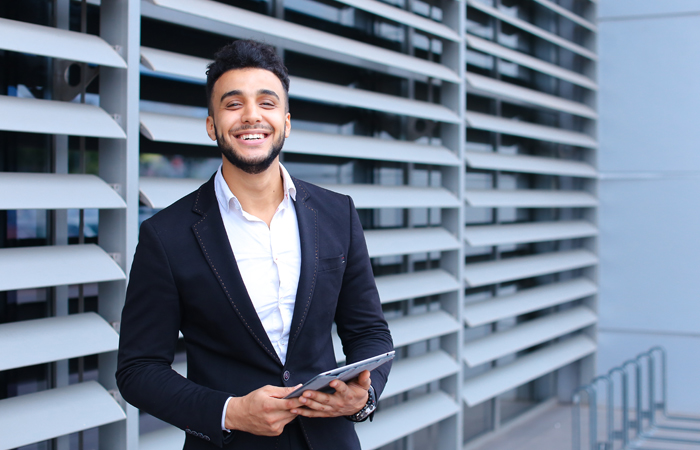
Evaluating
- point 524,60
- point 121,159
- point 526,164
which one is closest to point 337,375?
point 121,159

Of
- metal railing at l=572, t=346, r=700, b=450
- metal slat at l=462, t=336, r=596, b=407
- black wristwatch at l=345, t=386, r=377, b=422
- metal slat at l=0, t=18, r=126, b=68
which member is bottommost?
metal railing at l=572, t=346, r=700, b=450

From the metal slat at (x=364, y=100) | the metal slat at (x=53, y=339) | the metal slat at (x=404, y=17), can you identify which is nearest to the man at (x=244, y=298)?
the metal slat at (x=53, y=339)

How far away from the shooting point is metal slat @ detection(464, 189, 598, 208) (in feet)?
13.3

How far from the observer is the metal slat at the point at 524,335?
13.3 ft

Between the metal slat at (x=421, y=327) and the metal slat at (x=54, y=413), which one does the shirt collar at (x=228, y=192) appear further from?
the metal slat at (x=421, y=327)

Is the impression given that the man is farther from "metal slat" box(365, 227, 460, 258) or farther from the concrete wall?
the concrete wall

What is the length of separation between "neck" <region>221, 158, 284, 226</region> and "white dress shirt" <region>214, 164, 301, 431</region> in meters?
0.02

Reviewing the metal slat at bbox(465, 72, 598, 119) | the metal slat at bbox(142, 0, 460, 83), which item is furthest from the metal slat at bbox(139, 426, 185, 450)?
the metal slat at bbox(465, 72, 598, 119)

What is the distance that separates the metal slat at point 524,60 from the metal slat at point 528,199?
78 centimetres

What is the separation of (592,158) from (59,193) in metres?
4.61

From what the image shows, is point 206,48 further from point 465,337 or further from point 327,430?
point 465,337

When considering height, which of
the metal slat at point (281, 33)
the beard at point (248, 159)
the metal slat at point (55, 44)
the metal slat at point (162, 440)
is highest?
the metal slat at point (281, 33)

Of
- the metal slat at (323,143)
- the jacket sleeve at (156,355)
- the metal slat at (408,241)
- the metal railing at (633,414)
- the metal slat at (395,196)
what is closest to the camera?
the jacket sleeve at (156,355)

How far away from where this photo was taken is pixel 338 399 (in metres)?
1.50
